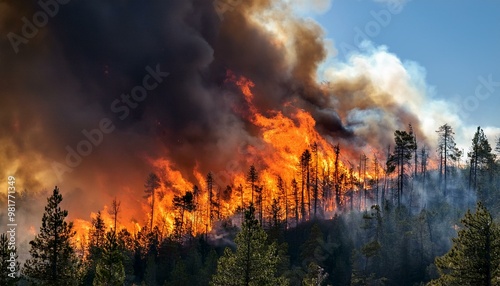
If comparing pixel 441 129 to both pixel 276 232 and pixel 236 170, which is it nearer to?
pixel 276 232

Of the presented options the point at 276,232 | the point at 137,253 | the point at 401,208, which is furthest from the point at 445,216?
the point at 137,253

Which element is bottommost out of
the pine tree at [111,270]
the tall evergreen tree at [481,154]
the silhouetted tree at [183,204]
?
the pine tree at [111,270]

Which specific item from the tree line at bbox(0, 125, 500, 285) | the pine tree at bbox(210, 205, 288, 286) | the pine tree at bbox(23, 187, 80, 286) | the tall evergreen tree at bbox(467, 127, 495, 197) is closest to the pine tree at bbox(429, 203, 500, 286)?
the tree line at bbox(0, 125, 500, 285)

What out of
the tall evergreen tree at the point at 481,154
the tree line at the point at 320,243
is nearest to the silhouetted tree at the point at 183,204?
the tree line at the point at 320,243

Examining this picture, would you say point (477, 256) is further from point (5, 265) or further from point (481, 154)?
point (481, 154)

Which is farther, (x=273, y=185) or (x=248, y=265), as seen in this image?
(x=273, y=185)

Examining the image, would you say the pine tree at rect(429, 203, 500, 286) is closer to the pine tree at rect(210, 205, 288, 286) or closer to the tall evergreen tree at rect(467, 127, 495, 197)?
the pine tree at rect(210, 205, 288, 286)

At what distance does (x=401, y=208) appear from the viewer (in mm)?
79875

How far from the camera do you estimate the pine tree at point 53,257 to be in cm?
3409

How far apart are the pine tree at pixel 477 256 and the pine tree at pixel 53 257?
30.5 meters

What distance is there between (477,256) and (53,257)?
110 ft

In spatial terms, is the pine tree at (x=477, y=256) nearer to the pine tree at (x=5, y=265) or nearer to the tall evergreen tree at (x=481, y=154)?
the pine tree at (x=5, y=265)

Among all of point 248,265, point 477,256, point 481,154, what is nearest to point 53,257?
point 248,265

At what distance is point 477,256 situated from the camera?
1107 inches
